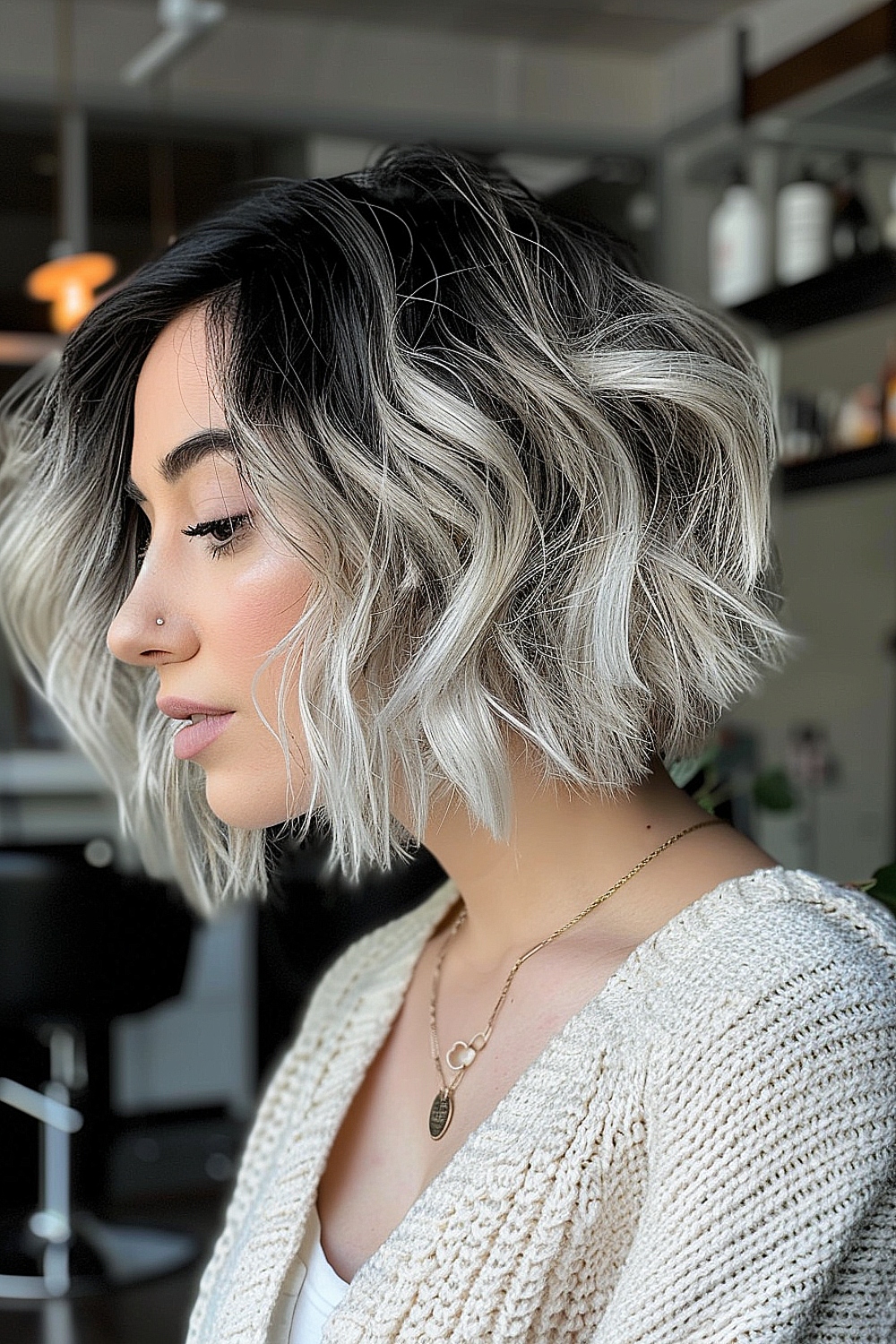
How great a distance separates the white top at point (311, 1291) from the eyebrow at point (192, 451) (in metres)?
0.52

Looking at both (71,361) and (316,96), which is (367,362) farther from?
(316,96)

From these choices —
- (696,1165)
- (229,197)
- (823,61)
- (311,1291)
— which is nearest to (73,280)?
(229,197)

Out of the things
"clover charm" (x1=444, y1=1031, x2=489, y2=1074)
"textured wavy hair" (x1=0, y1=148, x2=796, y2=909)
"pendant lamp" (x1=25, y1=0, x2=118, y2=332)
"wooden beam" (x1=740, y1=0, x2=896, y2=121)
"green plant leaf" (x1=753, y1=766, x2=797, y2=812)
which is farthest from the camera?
"pendant lamp" (x1=25, y1=0, x2=118, y2=332)

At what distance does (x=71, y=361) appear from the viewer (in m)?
1.04

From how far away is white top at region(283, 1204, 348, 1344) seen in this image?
3.08ft

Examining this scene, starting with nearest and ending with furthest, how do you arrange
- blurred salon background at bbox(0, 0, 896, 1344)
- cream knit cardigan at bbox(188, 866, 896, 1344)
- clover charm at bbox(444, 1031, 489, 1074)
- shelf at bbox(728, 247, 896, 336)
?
cream knit cardigan at bbox(188, 866, 896, 1344) → clover charm at bbox(444, 1031, 489, 1074) → shelf at bbox(728, 247, 896, 336) → blurred salon background at bbox(0, 0, 896, 1344)

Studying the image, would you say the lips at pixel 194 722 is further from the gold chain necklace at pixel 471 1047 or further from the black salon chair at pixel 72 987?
the black salon chair at pixel 72 987

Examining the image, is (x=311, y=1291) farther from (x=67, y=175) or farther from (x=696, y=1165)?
(x=67, y=175)

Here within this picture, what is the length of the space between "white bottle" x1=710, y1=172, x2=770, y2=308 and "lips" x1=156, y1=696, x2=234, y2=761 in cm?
247

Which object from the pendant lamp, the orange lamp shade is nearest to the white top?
the orange lamp shade

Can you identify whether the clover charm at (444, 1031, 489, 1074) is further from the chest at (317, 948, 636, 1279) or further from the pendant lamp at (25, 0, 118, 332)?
the pendant lamp at (25, 0, 118, 332)

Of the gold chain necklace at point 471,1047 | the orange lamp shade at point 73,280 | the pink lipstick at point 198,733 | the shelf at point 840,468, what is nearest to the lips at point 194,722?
→ the pink lipstick at point 198,733

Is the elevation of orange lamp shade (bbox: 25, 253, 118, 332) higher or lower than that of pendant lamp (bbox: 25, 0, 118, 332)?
lower

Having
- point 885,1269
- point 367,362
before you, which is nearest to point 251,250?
point 367,362
